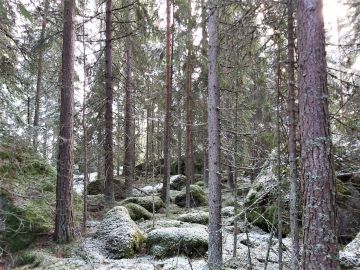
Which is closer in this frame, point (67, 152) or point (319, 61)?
point (319, 61)

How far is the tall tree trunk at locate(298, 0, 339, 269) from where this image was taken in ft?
13.0

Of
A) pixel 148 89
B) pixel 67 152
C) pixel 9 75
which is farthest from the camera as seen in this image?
pixel 148 89

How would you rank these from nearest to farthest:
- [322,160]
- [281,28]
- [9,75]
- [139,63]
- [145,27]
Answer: [322,160] < [281,28] < [9,75] < [145,27] < [139,63]

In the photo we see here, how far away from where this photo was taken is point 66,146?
29.3ft

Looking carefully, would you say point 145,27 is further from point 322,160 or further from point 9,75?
point 322,160

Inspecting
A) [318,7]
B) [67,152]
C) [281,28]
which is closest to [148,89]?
[67,152]

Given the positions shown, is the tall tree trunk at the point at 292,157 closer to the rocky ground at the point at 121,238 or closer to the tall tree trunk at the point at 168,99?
the rocky ground at the point at 121,238

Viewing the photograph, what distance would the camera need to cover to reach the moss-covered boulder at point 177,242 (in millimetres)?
8273

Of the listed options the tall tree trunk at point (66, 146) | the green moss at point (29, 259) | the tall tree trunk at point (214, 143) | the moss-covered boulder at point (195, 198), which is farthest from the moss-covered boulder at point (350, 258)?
the moss-covered boulder at point (195, 198)

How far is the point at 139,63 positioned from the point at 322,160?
12.6 metres

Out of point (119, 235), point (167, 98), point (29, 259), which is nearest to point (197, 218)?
point (119, 235)

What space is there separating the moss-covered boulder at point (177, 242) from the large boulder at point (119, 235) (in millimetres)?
486

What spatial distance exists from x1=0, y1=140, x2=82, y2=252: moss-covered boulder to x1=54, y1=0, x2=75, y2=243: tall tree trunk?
1.45 ft

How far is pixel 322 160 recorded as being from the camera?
4.00m
